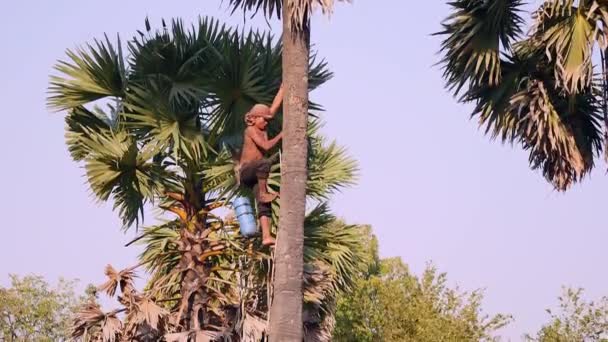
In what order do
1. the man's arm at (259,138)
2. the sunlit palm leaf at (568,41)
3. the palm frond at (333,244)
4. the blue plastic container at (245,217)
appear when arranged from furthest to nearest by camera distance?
the palm frond at (333,244) < the blue plastic container at (245,217) < the sunlit palm leaf at (568,41) < the man's arm at (259,138)

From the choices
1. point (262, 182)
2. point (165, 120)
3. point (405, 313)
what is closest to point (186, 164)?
point (165, 120)

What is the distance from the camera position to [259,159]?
11.3 meters

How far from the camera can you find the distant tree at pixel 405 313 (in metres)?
27.1

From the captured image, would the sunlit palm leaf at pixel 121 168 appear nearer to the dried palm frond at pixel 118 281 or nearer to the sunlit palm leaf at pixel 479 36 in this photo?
the dried palm frond at pixel 118 281

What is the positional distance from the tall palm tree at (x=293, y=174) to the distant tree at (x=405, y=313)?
16.7 metres

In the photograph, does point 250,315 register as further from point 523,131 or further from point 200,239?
point 523,131

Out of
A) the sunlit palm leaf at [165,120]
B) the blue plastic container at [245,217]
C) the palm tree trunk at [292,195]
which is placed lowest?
the palm tree trunk at [292,195]

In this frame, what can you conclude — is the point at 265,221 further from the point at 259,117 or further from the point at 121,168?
the point at 121,168

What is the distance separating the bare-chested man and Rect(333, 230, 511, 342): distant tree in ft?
50.5

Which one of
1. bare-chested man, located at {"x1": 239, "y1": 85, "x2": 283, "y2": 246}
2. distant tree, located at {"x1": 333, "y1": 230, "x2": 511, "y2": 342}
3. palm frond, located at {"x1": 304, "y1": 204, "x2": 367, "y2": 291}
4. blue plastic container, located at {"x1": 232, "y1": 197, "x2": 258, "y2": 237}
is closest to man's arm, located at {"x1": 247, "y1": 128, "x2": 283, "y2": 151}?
bare-chested man, located at {"x1": 239, "y1": 85, "x2": 283, "y2": 246}

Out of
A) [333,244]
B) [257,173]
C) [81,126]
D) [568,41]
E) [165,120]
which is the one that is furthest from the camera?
[333,244]

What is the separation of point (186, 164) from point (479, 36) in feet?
15.5

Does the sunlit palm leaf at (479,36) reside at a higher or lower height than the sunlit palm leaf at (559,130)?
higher

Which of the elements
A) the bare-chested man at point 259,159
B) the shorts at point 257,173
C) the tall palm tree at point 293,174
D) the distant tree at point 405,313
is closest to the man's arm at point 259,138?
the bare-chested man at point 259,159
